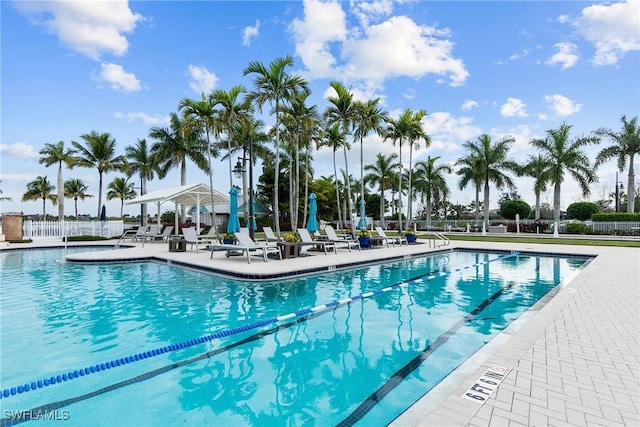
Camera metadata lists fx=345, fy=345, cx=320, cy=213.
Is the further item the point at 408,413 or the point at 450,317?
the point at 450,317

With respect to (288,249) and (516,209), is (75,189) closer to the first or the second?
(288,249)

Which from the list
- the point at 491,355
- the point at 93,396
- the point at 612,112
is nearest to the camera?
the point at 93,396

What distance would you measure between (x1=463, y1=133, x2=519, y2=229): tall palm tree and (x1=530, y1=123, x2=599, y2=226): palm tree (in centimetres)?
328

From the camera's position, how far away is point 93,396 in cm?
336

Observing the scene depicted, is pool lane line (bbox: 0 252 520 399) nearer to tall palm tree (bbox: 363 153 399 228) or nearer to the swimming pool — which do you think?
the swimming pool

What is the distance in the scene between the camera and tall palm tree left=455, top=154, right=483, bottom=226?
1264 inches

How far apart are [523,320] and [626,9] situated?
13237 millimetres

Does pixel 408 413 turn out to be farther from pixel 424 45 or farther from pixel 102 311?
pixel 424 45

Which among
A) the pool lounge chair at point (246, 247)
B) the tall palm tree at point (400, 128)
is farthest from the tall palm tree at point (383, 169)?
the pool lounge chair at point (246, 247)

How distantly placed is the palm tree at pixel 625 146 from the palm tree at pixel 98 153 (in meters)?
41.0

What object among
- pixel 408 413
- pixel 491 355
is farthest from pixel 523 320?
pixel 408 413

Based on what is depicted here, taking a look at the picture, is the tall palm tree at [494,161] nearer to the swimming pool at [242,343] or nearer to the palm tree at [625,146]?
the palm tree at [625,146]

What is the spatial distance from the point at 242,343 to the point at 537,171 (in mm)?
33734

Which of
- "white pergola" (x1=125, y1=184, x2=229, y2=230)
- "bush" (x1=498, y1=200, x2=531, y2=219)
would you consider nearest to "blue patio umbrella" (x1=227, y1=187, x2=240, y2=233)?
"white pergola" (x1=125, y1=184, x2=229, y2=230)
